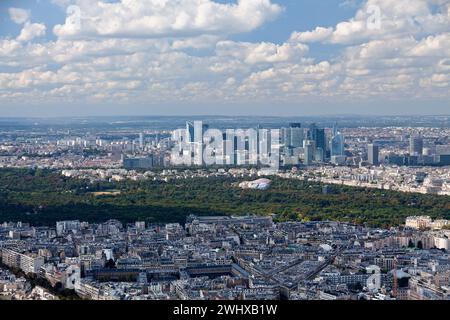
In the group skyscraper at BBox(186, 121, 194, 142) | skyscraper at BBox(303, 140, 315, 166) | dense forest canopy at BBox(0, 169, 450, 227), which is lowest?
dense forest canopy at BBox(0, 169, 450, 227)

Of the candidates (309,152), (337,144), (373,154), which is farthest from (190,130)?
(373,154)

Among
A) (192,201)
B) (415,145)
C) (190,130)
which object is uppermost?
(190,130)

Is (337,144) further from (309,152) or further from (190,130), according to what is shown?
(190,130)

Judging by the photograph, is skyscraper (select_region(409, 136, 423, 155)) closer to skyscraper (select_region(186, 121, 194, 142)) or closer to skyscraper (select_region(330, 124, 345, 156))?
skyscraper (select_region(330, 124, 345, 156))

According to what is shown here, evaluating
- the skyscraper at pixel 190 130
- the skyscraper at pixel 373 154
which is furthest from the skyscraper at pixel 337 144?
the skyscraper at pixel 190 130

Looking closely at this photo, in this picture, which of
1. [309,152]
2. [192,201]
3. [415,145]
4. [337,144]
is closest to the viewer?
[192,201]

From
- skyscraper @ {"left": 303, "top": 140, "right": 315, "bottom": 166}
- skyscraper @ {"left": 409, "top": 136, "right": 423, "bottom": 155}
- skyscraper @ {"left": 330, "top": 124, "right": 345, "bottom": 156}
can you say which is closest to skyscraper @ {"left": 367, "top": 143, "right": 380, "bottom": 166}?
skyscraper @ {"left": 330, "top": 124, "right": 345, "bottom": 156}

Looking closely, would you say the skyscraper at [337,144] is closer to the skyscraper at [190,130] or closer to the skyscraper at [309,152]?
the skyscraper at [309,152]
